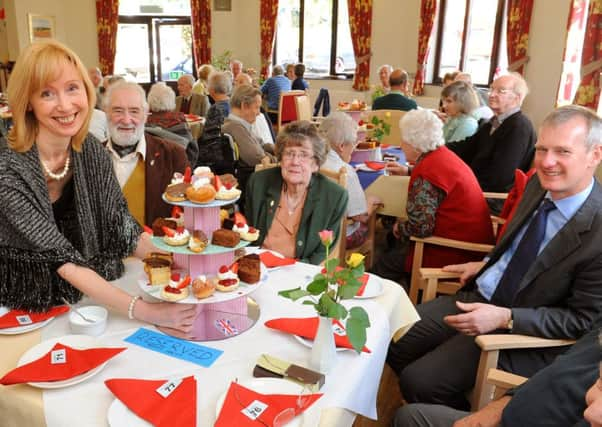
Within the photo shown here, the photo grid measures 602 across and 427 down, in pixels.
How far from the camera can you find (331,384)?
1.28 meters

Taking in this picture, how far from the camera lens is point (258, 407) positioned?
1.16 metres

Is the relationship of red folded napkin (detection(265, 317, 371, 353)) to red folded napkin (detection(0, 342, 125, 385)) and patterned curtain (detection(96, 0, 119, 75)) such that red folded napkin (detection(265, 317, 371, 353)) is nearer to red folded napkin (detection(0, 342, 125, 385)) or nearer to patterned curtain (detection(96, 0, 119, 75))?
Answer: red folded napkin (detection(0, 342, 125, 385))

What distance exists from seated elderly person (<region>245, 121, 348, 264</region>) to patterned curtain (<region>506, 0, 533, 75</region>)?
18.8ft

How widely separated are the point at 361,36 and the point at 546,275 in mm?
8040

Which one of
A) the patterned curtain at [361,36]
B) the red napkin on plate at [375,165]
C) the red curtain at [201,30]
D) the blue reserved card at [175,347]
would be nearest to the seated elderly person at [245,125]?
the red napkin on plate at [375,165]

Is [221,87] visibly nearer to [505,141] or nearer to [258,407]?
[505,141]

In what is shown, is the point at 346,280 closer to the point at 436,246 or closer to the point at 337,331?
the point at 337,331

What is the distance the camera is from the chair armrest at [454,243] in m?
2.57

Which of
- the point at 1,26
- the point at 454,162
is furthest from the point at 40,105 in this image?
the point at 1,26

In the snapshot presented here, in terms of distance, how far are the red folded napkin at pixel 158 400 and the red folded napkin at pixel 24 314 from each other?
436 mm

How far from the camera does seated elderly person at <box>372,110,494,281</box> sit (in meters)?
2.62

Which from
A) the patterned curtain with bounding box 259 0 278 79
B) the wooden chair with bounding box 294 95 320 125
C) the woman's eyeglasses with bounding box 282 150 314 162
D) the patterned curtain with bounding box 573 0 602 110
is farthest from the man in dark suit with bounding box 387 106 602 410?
the patterned curtain with bounding box 259 0 278 79

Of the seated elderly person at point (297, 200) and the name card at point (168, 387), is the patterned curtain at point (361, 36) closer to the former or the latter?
the seated elderly person at point (297, 200)

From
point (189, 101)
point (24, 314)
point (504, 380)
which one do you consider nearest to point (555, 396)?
point (504, 380)
